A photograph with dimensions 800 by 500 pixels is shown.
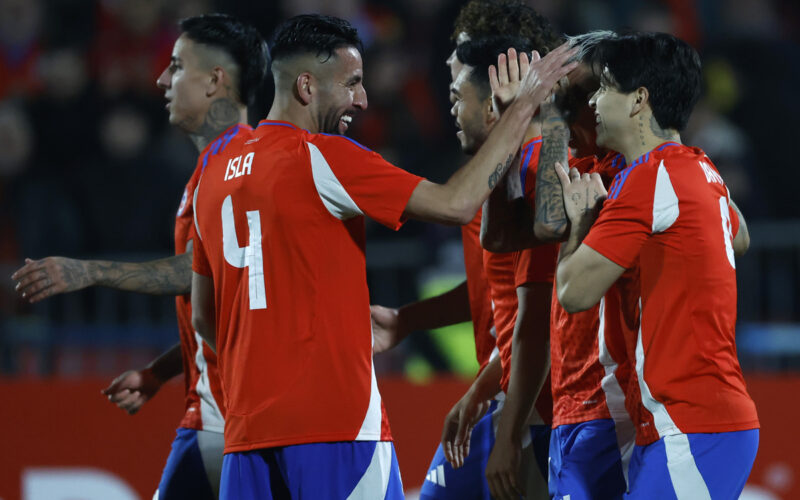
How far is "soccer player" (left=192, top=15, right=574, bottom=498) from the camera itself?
3400mm

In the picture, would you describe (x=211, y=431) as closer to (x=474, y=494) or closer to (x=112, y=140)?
(x=474, y=494)

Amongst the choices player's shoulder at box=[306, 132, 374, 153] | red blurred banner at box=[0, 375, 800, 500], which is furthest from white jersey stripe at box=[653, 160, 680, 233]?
red blurred banner at box=[0, 375, 800, 500]

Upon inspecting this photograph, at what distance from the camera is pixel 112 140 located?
29.0 feet

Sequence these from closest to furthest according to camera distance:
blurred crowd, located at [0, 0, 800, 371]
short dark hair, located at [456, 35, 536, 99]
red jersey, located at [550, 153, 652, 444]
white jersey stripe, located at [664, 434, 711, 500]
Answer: white jersey stripe, located at [664, 434, 711, 500], red jersey, located at [550, 153, 652, 444], short dark hair, located at [456, 35, 536, 99], blurred crowd, located at [0, 0, 800, 371]

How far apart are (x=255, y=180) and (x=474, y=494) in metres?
1.64

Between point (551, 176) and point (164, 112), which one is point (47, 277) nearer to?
point (551, 176)

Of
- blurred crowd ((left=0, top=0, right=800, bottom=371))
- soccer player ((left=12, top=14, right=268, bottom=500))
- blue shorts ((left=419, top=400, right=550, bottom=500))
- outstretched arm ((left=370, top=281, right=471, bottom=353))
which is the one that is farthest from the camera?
blurred crowd ((left=0, top=0, right=800, bottom=371))

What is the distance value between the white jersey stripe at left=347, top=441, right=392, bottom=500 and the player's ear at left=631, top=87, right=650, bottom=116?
135cm

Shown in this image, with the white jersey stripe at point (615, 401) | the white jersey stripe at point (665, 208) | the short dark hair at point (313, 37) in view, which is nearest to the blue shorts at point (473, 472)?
the white jersey stripe at point (615, 401)

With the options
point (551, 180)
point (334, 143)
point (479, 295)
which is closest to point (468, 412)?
point (479, 295)

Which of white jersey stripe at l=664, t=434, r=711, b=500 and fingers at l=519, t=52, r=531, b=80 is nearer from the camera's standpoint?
white jersey stripe at l=664, t=434, r=711, b=500

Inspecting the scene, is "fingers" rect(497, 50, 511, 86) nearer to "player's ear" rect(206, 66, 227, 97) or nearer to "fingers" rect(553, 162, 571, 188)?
"fingers" rect(553, 162, 571, 188)

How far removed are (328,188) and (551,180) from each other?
768 millimetres

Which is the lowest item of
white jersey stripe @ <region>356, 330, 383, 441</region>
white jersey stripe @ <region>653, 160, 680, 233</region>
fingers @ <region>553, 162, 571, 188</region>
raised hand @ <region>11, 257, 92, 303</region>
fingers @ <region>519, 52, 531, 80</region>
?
white jersey stripe @ <region>356, 330, 383, 441</region>
